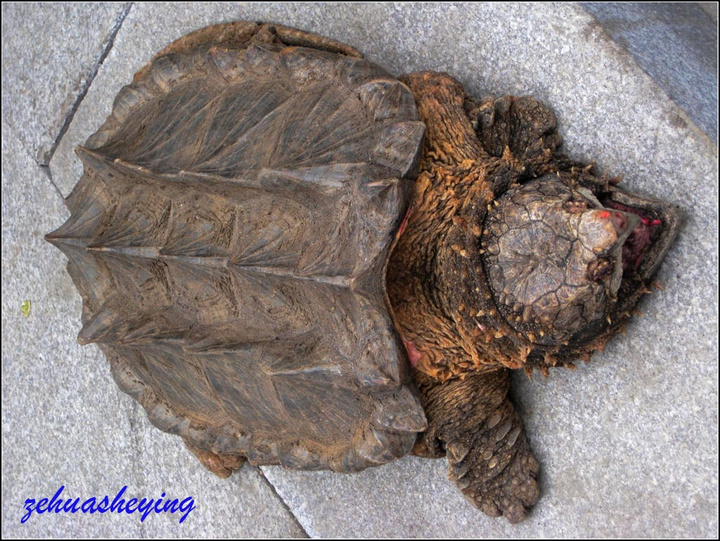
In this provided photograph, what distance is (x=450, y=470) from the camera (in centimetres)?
328

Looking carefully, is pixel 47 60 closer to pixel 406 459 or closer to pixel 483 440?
pixel 406 459

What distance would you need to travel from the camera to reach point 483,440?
325 cm

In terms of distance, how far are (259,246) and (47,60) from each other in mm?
2841

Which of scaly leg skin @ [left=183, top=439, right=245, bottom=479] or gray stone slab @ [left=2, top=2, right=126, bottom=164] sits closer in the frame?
scaly leg skin @ [left=183, top=439, right=245, bottom=479]

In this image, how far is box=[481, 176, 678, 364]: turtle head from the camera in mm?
2272

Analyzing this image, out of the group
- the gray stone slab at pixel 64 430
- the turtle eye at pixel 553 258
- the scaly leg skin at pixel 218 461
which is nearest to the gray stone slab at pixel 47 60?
the gray stone slab at pixel 64 430

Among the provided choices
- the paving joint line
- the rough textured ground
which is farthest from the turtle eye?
the paving joint line

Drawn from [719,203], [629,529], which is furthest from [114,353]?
[719,203]

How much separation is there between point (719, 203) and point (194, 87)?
2345mm

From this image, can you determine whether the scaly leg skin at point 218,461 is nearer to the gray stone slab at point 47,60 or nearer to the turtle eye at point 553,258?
the turtle eye at point 553,258

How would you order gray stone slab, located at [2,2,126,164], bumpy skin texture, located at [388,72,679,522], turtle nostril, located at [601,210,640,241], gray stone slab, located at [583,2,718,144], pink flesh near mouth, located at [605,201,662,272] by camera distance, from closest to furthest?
1. turtle nostril, located at [601,210,640,241]
2. bumpy skin texture, located at [388,72,679,522]
3. pink flesh near mouth, located at [605,201,662,272]
4. gray stone slab, located at [583,2,718,144]
5. gray stone slab, located at [2,2,126,164]

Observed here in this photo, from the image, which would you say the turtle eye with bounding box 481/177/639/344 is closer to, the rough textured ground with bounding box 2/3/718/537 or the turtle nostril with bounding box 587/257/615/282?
the turtle nostril with bounding box 587/257/615/282

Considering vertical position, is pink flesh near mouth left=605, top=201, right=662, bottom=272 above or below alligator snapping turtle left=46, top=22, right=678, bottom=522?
above

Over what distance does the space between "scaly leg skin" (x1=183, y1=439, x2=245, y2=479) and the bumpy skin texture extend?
1.20 metres
